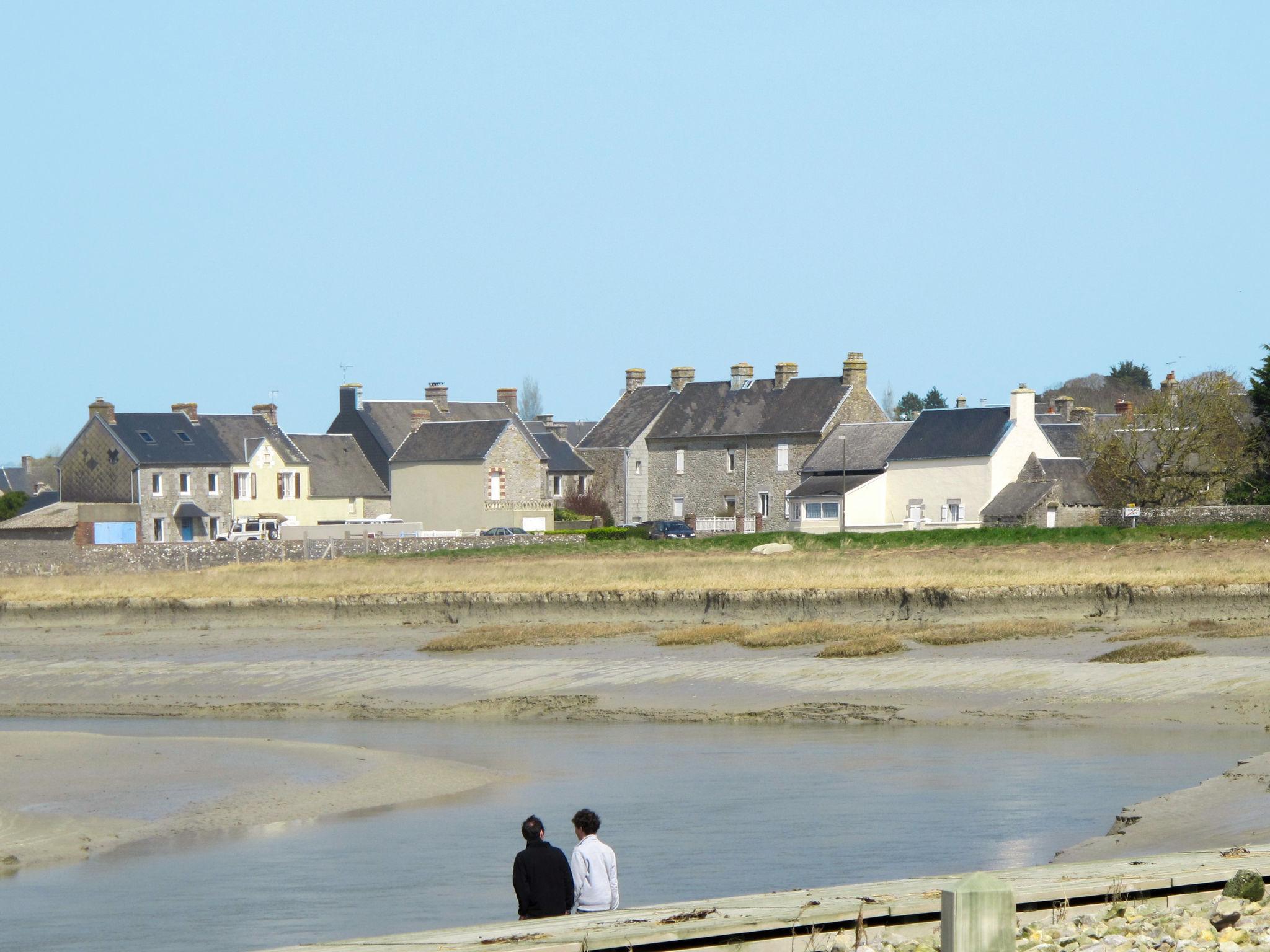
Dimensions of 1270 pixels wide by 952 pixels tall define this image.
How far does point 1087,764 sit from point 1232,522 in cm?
3171

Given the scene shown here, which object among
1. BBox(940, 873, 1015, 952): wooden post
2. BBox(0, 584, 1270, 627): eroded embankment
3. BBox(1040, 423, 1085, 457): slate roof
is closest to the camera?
BBox(940, 873, 1015, 952): wooden post

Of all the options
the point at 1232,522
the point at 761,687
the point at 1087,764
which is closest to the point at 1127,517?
the point at 1232,522

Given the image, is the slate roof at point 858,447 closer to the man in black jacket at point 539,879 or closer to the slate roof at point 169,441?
the slate roof at point 169,441

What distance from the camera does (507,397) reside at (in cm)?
8244

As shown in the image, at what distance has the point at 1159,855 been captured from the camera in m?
10.9

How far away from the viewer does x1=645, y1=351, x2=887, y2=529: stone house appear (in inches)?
2712

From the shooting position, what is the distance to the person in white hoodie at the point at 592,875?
9953 millimetres

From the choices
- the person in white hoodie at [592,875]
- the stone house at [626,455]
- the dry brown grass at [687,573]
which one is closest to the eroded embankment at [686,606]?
the dry brown grass at [687,573]

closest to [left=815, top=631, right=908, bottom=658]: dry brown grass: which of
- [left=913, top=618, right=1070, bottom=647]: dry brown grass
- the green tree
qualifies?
[left=913, top=618, right=1070, bottom=647]: dry brown grass

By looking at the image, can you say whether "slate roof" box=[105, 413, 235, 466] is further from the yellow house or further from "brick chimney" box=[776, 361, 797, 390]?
"brick chimney" box=[776, 361, 797, 390]

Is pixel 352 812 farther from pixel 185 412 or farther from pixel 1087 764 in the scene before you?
pixel 185 412

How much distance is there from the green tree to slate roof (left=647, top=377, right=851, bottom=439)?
28174 mm

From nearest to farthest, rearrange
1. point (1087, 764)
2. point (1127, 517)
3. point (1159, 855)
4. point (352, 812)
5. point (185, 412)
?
point (1159, 855), point (352, 812), point (1087, 764), point (1127, 517), point (185, 412)

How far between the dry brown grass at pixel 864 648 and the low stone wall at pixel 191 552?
28.3 metres
